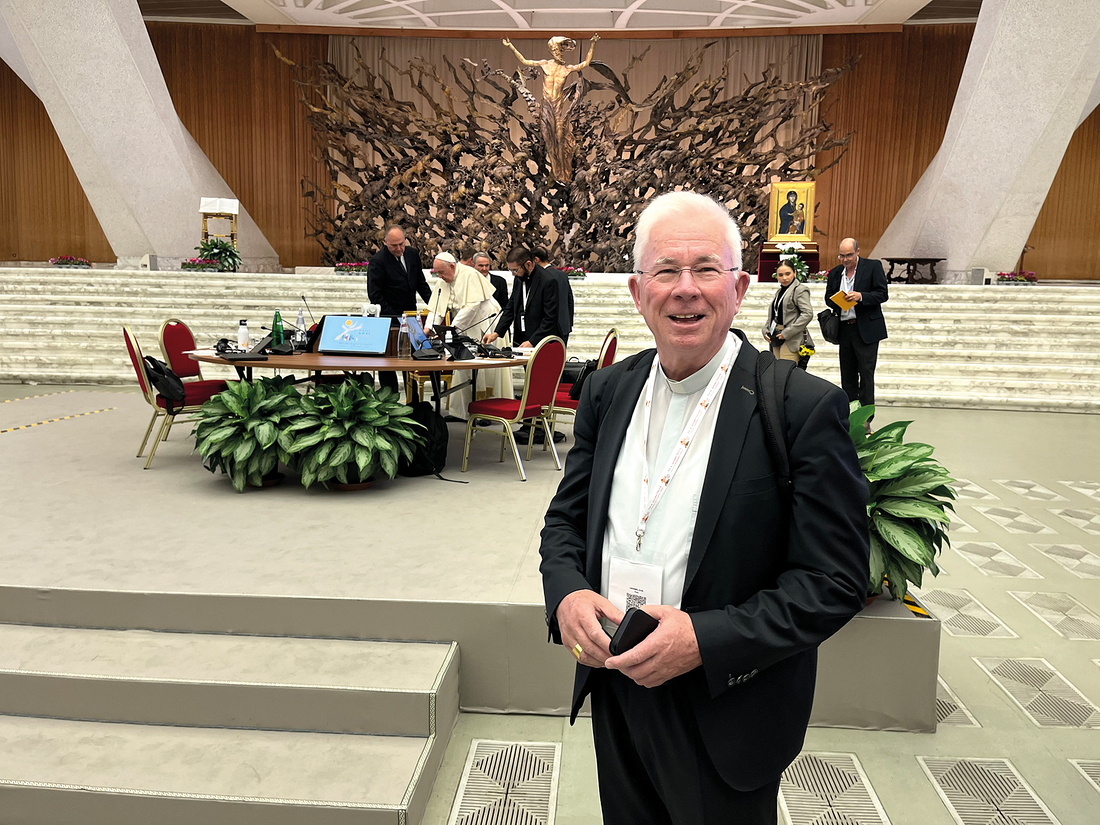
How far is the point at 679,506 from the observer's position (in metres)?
1.20

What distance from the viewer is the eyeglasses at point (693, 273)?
118 cm

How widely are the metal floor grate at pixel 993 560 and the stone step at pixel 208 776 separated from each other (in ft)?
9.11

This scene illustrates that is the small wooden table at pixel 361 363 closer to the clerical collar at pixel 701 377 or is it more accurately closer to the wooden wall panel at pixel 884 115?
the clerical collar at pixel 701 377

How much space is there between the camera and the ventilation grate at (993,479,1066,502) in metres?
5.00

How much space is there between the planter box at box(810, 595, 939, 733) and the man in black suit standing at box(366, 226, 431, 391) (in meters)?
4.65

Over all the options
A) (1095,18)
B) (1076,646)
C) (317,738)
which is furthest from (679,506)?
(1095,18)

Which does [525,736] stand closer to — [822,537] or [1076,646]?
[822,537]

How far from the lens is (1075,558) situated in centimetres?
398

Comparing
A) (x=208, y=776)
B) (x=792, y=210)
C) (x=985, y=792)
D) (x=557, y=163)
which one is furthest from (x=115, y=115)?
(x=985, y=792)

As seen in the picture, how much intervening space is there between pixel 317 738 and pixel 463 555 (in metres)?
0.99

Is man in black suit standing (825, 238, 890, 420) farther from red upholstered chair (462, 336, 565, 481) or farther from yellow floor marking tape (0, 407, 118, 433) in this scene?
yellow floor marking tape (0, 407, 118, 433)

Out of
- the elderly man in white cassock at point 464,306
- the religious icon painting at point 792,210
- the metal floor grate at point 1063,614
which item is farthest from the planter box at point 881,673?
the religious icon painting at point 792,210

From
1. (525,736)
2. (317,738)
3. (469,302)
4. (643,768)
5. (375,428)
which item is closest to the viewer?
(643,768)

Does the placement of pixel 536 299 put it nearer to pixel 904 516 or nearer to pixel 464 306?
pixel 464 306
